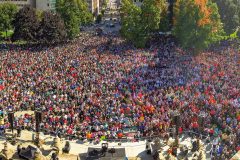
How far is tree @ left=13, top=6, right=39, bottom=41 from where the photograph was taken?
6969 centimetres

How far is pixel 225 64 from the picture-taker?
50.5 metres

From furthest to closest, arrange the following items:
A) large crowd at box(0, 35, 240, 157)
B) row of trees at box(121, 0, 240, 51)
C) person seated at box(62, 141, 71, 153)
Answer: row of trees at box(121, 0, 240, 51) < large crowd at box(0, 35, 240, 157) < person seated at box(62, 141, 71, 153)

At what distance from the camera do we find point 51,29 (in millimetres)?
69688

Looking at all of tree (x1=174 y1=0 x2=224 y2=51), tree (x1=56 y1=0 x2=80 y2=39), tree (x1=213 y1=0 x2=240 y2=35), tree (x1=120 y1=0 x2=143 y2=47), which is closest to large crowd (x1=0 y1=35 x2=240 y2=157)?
tree (x1=174 y1=0 x2=224 y2=51)

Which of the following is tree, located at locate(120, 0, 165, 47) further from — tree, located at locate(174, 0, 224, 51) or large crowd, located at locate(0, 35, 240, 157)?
tree, located at locate(174, 0, 224, 51)

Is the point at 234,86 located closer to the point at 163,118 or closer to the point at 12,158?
the point at 163,118

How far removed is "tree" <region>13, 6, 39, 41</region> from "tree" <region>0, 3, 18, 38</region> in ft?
12.6

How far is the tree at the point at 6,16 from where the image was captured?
244ft

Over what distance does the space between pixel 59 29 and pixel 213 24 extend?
26505 millimetres

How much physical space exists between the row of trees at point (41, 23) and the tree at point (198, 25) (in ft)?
71.4

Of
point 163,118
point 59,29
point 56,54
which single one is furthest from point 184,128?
point 59,29

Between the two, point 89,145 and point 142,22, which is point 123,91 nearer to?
point 89,145

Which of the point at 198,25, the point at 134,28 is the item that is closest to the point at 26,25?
the point at 134,28

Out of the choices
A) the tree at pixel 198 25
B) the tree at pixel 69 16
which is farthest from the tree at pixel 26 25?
the tree at pixel 198 25
